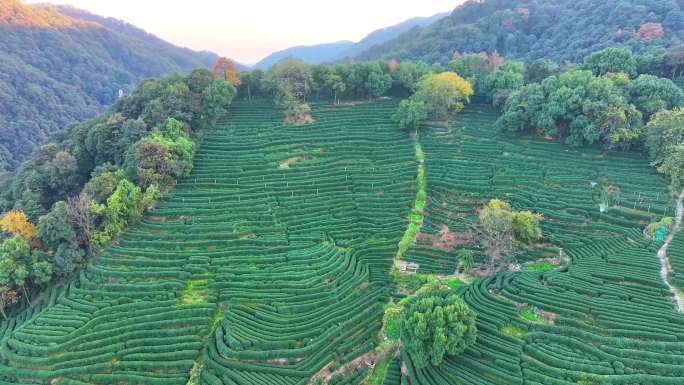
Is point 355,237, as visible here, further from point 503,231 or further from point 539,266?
point 539,266

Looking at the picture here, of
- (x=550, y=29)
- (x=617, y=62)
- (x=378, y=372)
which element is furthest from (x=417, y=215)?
(x=550, y=29)

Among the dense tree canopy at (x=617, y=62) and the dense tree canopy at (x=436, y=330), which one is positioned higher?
the dense tree canopy at (x=617, y=62)

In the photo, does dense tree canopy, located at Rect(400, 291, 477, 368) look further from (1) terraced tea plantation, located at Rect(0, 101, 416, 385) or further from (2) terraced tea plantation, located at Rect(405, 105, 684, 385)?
(1) terraced tea plantation, located at Rect(0, 101, 416, 385)

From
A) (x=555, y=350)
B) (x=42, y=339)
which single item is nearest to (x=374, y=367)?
(x=555, y=350)

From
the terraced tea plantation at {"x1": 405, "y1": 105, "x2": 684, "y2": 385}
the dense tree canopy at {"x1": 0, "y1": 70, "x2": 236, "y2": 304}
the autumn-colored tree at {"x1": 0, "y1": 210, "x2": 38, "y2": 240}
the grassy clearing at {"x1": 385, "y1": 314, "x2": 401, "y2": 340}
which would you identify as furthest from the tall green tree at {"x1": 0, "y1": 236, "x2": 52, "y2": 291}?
the terraced tea plantation at {"x1": 405, "y1": 105, "x2": 684, "y2": 385}

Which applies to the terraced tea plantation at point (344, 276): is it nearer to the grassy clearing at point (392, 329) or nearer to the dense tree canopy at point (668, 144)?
the grassy clearing at point (392, 329)

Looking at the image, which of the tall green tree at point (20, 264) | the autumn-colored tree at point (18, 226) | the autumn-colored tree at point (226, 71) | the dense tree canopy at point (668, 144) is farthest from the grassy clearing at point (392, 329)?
the autumn-colored tree at point (226, 71)

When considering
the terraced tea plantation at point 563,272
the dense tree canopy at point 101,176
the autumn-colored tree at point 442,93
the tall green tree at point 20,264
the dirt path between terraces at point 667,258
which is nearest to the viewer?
the terraced tea plantation at point 563,272
